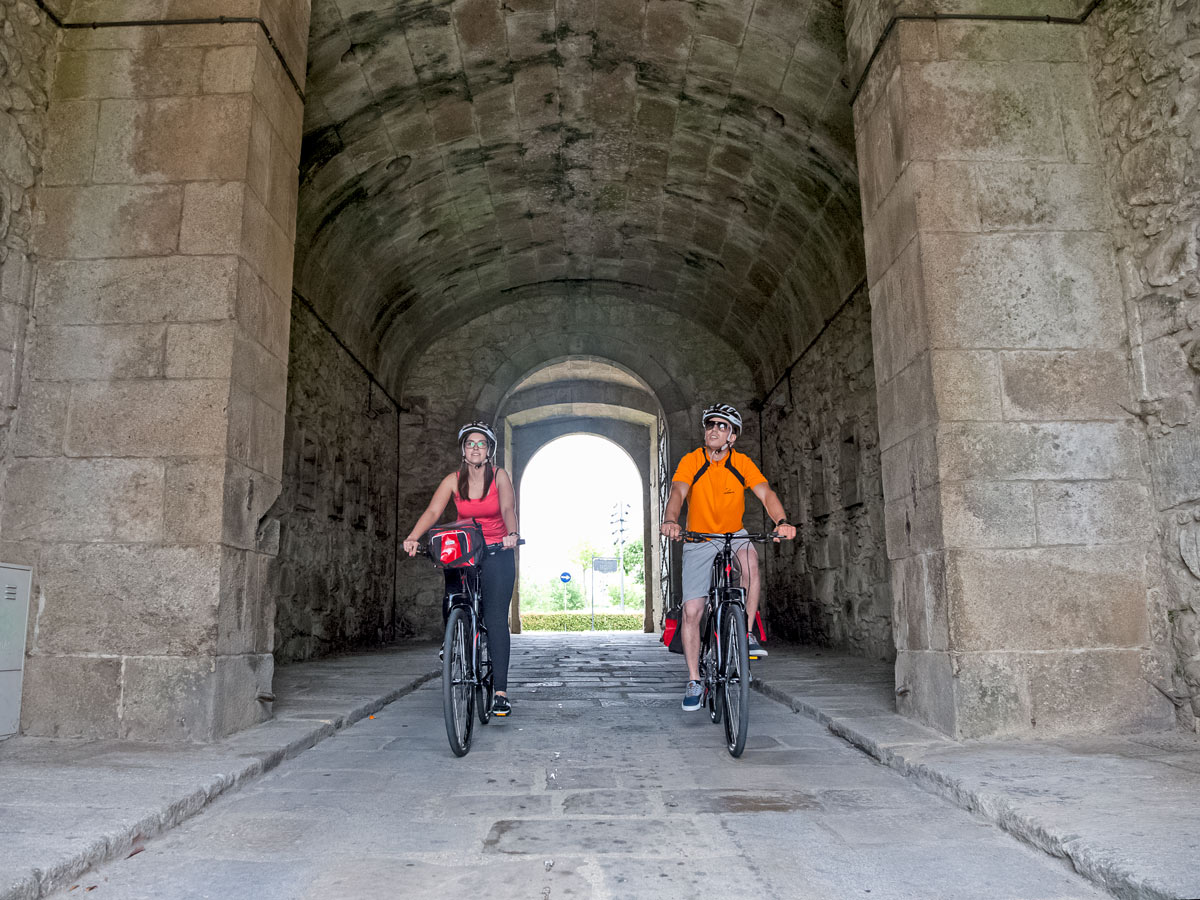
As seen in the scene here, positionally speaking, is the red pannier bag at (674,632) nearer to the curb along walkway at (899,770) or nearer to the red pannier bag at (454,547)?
the curb along walkway at (899,770)

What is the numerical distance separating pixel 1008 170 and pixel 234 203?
3446 mm

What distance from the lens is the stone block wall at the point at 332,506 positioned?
7941 millimetres

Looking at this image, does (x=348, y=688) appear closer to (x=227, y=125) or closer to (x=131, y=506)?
(x=131, y=506)

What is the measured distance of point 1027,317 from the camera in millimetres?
4102

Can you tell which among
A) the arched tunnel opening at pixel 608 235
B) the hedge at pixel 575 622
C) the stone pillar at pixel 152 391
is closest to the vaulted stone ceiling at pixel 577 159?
the arched tunnel opening at pixel 608 235

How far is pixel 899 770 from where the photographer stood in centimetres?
340

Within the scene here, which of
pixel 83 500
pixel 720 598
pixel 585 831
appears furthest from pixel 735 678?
pixel 83 500

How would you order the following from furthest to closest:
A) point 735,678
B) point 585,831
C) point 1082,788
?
1. point 735,678
2. point 1082,788
3. point 585,831

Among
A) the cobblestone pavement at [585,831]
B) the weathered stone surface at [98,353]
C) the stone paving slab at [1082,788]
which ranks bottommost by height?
the cobblestone pavement at [585,831]

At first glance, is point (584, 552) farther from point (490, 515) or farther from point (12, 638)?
point (12, 638)

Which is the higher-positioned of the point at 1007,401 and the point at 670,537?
the point at 1007,401

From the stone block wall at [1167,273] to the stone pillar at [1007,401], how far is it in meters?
0.08

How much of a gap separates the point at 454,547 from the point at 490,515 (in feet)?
1.53

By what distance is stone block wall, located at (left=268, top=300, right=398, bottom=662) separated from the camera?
794 cm
